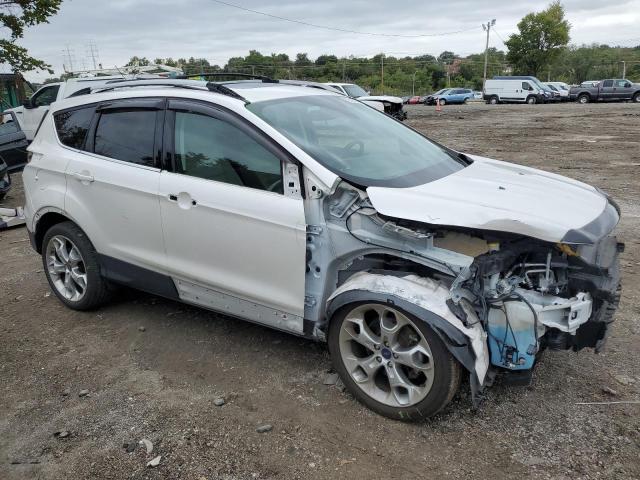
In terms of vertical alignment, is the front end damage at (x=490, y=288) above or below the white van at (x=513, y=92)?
above

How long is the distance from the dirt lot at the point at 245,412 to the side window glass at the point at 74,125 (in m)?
1.40

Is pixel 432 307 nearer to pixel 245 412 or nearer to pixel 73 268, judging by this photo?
pixel 245 412

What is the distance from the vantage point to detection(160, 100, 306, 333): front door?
3.14m

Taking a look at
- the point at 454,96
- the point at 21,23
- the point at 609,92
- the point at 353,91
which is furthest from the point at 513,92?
the point at 21,23

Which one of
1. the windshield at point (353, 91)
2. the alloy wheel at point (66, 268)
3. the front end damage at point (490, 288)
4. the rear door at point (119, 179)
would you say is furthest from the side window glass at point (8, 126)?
the windshield at point (353, 91)

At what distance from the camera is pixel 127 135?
3.89 meters

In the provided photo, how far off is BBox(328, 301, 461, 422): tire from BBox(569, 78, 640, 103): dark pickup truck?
38.1m

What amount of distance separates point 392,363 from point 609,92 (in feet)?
126

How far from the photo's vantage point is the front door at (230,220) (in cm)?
314

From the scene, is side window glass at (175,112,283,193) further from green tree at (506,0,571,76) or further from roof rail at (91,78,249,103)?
green tree at (506,0,571,76)

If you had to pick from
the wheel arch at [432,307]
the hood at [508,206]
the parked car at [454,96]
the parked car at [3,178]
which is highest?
the hood at [508,206]

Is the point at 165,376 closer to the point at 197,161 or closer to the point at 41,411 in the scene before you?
the point at 41,411

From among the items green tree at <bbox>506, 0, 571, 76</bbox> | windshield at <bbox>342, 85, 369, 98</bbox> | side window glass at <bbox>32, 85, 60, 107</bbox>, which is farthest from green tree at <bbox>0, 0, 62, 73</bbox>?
Result: green tree at <bbox>506, 0, 571, 76</bbox>

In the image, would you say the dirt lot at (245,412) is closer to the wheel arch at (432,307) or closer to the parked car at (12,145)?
the wheel arch at (432,307)
